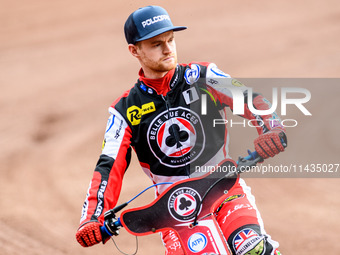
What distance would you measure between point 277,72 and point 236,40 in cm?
252

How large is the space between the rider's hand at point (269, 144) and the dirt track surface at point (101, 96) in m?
3.74

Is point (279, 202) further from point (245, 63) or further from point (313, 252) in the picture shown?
point (245, 63)

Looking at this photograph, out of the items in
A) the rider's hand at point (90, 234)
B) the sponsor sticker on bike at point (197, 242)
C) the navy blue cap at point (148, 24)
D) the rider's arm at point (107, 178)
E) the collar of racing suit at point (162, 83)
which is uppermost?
the navy blue cap at point (148, 24)

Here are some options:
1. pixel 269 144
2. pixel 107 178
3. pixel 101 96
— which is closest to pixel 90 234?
pixel 107 178

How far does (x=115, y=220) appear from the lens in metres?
5.20

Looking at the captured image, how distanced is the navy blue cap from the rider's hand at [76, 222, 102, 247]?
5.38ft

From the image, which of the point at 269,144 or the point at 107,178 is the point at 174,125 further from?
the point at 269,144

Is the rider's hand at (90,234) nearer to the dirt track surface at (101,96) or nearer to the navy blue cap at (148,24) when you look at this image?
the navy blue cap at (148,24)

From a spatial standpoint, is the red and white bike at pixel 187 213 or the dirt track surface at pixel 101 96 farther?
the dirt track surface at pixel 101 96

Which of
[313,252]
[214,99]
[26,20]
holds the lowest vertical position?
[313,252]

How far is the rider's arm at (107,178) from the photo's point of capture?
17.3 feet

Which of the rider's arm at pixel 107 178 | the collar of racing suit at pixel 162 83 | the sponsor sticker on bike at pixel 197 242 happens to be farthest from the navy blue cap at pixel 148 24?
the sponsor sticker on bike at pixel 197 242

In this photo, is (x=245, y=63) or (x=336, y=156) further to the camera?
(x=245, y=63)

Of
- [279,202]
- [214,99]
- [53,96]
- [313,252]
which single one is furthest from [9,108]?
[214,99]
